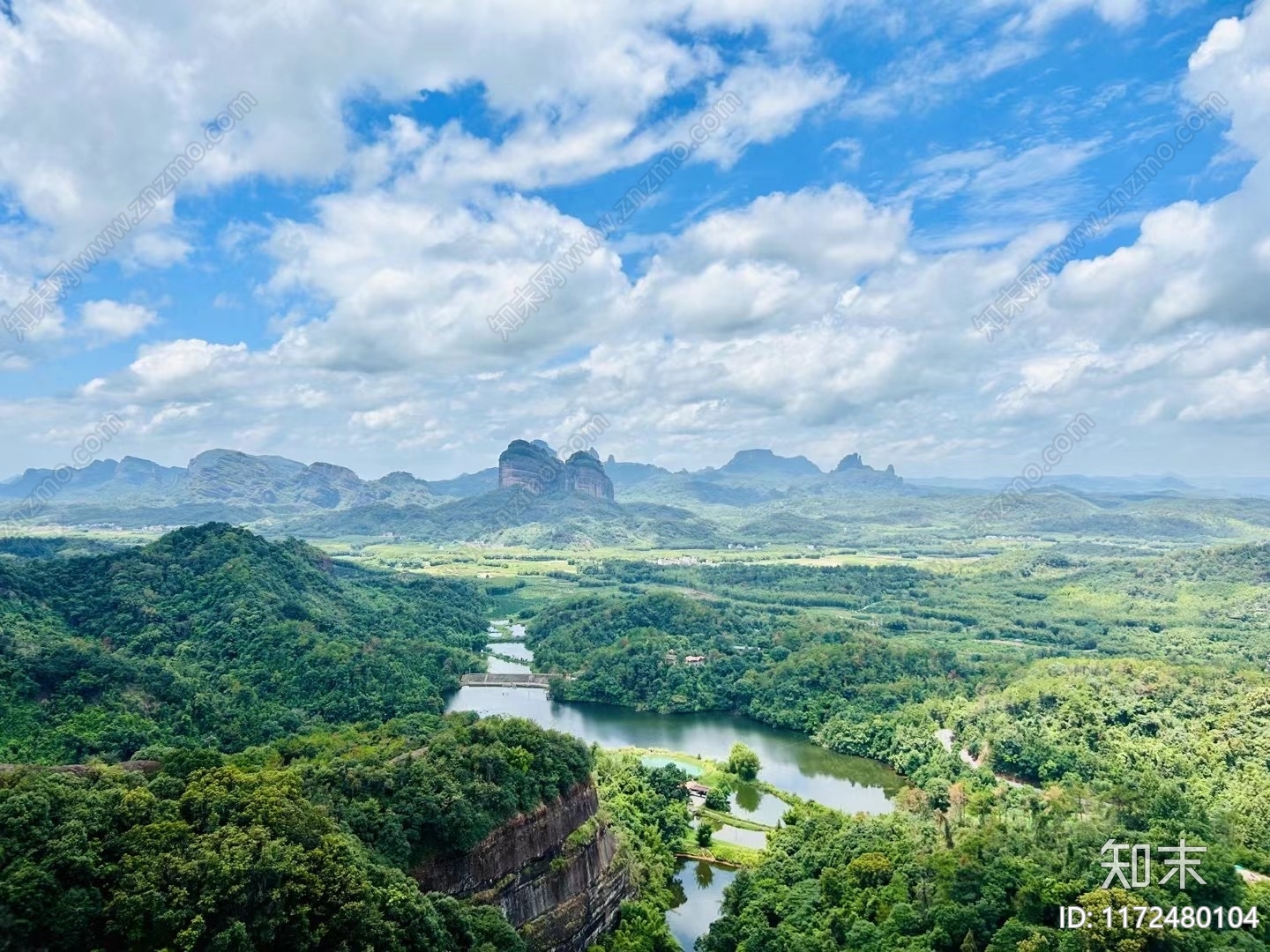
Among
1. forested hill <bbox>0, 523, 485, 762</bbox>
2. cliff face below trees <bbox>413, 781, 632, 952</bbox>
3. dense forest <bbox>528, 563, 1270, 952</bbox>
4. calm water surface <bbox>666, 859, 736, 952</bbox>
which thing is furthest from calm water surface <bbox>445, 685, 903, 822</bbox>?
cliff face below trees <bbox>413, 781, 632, 952</bbox>

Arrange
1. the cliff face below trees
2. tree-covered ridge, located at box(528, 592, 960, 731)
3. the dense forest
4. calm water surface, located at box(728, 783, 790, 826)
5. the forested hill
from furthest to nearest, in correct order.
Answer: tree-covered ridge, located at box(528, 592, 960, 731), calm water surface, located at box(728, 783, 790, 826), the forested hill, the cliff face below trees, the dense forest

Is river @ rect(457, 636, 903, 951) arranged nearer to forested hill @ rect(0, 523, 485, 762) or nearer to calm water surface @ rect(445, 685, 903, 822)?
calm water surface @ rect(445, 685, 903, 822)

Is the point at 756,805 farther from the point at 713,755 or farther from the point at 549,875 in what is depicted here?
the point at 549,875

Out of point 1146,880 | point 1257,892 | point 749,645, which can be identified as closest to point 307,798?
point 1146,880

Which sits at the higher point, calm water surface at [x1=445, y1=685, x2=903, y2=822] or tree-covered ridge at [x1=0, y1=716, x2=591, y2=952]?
tree-covered ridge at [x1=0, y1=716, x2=591, y2=952]

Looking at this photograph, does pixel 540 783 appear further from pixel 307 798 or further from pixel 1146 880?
pixel 1146 880

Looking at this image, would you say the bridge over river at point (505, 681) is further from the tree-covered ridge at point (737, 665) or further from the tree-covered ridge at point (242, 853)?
the tree-covered ridge at point (242, 853)

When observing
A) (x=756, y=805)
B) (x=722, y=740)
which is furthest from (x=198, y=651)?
(x=756, y=805)
